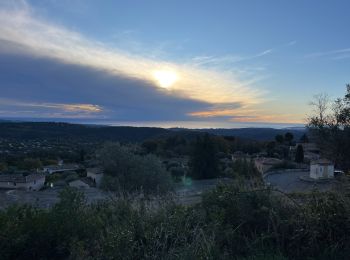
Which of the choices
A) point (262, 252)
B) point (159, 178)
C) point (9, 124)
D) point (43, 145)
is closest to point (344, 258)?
point (262, 252)

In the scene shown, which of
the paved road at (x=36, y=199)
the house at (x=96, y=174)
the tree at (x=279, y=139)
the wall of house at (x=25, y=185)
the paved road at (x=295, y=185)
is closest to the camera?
the paved road at (x=36, y=199)

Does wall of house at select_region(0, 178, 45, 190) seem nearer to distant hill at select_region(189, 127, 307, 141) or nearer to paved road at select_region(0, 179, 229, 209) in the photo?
paved road at select_region(0, 179, 229, 209)

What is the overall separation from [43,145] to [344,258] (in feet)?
227

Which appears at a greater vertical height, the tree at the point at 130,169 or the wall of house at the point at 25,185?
the tree at the point at 130,169

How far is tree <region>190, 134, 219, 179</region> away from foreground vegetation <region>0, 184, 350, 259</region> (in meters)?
30.8

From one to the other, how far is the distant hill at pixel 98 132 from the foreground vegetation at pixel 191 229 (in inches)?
2357

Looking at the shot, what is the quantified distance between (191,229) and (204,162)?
105 feet

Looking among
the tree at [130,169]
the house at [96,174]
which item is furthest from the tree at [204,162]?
the tree at [130,169]

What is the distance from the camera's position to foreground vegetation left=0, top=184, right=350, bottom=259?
169 inches

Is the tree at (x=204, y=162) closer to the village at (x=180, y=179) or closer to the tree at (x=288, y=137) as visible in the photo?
the village at (x=180, y=179)

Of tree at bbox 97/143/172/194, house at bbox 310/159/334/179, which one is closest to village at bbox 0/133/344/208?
house at bbox 310/159/334/179

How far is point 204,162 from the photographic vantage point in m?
36.7

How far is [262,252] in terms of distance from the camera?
4.56 metres

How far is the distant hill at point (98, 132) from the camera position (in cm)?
6956
